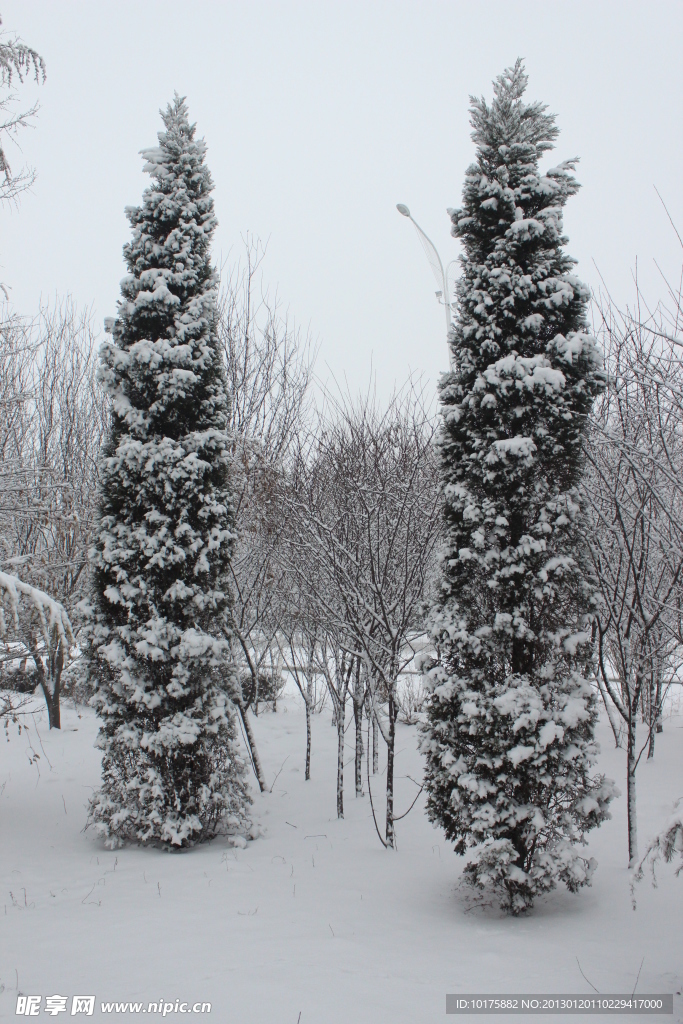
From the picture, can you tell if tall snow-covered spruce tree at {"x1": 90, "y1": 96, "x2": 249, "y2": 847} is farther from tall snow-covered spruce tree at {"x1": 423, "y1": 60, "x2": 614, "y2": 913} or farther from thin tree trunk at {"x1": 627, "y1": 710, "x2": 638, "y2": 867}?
thin tree trunk at {"x1": 627, "y1": 710, "x2": 638, "y2": 867}

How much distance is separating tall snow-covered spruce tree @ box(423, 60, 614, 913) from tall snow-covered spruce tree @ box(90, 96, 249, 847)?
2.41 m

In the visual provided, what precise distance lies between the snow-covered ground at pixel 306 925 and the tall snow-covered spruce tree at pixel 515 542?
467mm

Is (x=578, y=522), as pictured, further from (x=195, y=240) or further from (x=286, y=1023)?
(x=195, y=240)

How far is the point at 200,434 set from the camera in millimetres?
6418

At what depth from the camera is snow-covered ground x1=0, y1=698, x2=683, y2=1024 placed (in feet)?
10.6

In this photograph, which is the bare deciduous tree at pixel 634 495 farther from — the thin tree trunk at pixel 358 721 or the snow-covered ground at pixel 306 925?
the thin tree trunk at pixel 358 721

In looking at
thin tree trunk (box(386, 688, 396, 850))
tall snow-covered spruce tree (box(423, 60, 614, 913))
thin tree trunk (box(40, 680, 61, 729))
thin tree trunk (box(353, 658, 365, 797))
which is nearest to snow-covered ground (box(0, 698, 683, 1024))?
thin tree trunk (box(386, 688, 396, 850))

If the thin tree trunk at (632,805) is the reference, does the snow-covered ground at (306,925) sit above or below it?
below

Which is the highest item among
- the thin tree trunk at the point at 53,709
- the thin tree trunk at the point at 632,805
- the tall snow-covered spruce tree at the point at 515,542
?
the tall snow-covered spruce tree at the point at 515,542

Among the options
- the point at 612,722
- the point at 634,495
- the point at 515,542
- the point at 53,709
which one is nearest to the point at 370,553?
the point at 515,542

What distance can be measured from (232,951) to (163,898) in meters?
1.23

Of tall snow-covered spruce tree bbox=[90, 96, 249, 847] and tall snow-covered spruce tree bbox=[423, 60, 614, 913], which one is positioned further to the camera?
tall snow-covered spruce tree bbox=[90, 96, 249, 847]

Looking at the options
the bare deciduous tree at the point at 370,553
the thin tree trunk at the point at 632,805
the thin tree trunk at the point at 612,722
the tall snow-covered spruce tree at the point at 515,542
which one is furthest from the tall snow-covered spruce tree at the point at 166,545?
the thin tree trunk at the point at 612,722

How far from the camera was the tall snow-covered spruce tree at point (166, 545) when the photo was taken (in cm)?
596
